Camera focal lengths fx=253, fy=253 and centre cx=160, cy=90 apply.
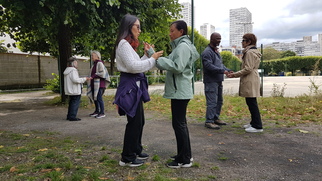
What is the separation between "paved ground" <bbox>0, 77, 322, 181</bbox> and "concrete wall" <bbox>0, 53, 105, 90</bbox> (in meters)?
13.8

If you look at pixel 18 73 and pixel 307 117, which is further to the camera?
pixel 18 73

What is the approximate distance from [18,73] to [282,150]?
66.4 ft

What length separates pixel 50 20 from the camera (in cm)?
841

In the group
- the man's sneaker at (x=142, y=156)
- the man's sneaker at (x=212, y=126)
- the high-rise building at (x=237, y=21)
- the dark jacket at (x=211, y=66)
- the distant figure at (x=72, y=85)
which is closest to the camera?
the man's sneaker at (x=142, y=156)

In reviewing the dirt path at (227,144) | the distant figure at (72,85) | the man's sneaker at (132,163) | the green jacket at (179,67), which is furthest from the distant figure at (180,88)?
the distant figure at (72,85)

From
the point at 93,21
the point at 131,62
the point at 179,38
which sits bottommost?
the point at 131,62

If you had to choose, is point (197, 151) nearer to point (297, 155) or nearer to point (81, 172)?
point (297, 155)

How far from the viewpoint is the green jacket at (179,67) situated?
3.00 metres

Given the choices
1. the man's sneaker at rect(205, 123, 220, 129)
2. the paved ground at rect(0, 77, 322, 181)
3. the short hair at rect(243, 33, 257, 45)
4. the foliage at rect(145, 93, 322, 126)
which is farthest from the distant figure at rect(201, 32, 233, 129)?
the foliage at rect(145, 93, 322, 126)

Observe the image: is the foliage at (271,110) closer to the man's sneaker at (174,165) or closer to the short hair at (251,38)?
the short hair at (251,38)

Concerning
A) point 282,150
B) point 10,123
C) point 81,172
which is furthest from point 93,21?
point 282,150

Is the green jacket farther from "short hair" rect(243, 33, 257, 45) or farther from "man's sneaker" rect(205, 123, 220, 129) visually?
"man's sneaker" rect(205, 123, 220, 129)

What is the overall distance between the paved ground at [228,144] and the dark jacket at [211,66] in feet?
3.62

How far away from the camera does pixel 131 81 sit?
10.1 feet
